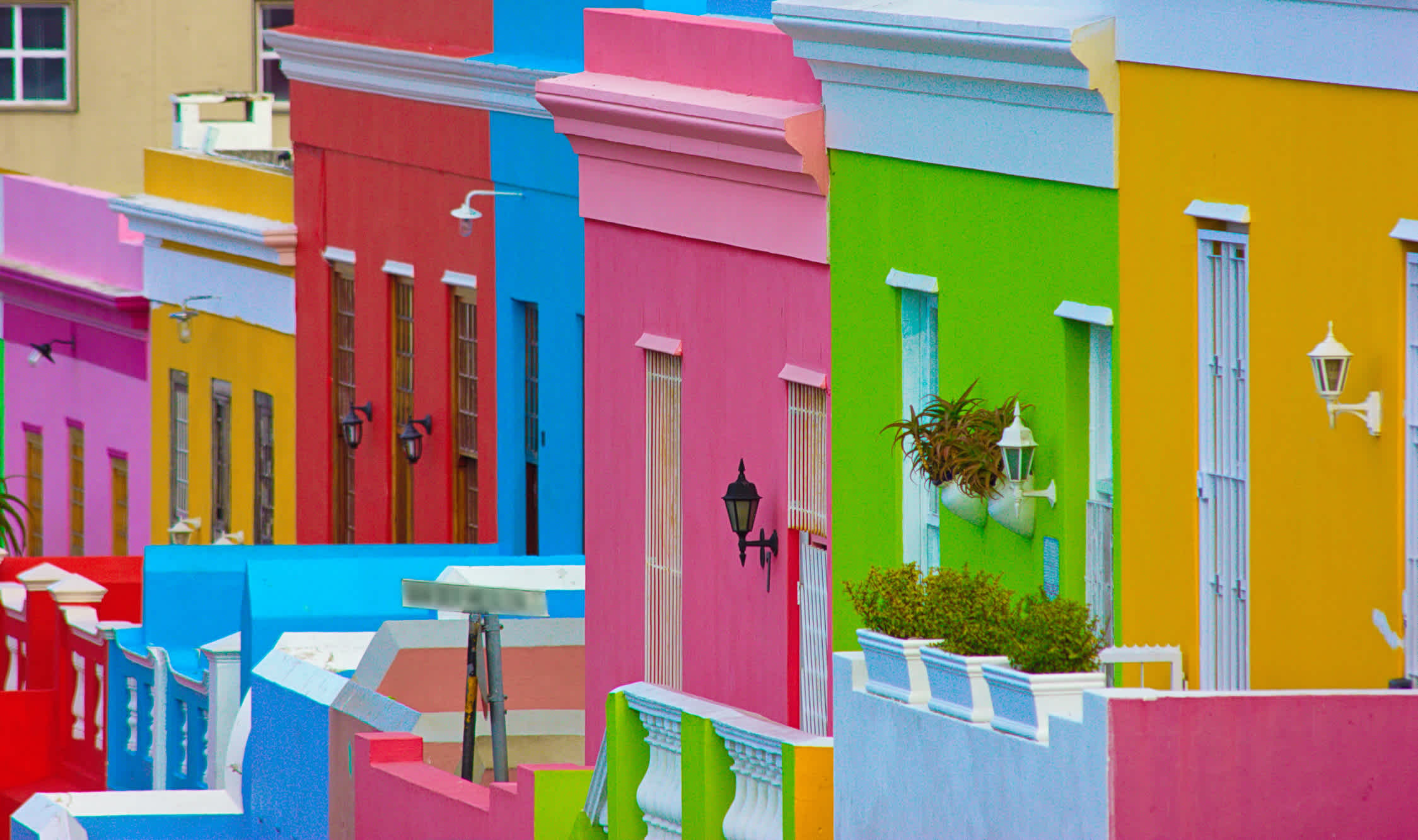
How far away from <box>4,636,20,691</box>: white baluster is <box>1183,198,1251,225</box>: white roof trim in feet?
56.3

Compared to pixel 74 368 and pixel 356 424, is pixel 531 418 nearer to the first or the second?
pixel 356 424

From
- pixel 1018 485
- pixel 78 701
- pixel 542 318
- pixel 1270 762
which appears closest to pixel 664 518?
pixel 1018 485

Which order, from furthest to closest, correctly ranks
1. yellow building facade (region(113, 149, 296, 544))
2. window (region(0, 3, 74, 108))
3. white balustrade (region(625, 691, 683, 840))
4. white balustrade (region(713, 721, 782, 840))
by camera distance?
window (region(0, 3, 74, 108))
yellow building facade (region(113, 149, 296, 544))
white balustrade (region(625, 691, 683, 840))
white balustrade (region(713, 721, 782, 840))

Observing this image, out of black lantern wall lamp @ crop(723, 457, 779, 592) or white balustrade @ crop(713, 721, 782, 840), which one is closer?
white balustrade @ crop(713, 721, 782, 840)

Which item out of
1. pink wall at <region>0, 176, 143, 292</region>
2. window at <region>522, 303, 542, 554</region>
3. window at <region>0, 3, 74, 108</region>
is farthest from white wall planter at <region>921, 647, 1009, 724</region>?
window at <region>0, 3, 74, 108</region>

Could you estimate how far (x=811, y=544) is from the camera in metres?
14.7

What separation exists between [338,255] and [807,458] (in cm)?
1079

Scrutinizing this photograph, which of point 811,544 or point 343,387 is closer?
point 811,544

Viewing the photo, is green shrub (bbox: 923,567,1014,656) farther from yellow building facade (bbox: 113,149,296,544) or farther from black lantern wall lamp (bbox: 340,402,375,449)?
yellow building facade (bbox: 113,149,296,544)

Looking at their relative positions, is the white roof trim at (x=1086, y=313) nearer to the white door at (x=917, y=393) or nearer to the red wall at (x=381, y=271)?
the white door at (x=917, y=393)

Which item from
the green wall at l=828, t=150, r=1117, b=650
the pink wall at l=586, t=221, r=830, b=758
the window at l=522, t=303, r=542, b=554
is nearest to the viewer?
the green wall at l=828, t=150, r=1117, b=650

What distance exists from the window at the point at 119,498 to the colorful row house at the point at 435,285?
209 inches

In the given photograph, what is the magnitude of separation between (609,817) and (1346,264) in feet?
18.1

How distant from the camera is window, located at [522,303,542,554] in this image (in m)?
21.8
